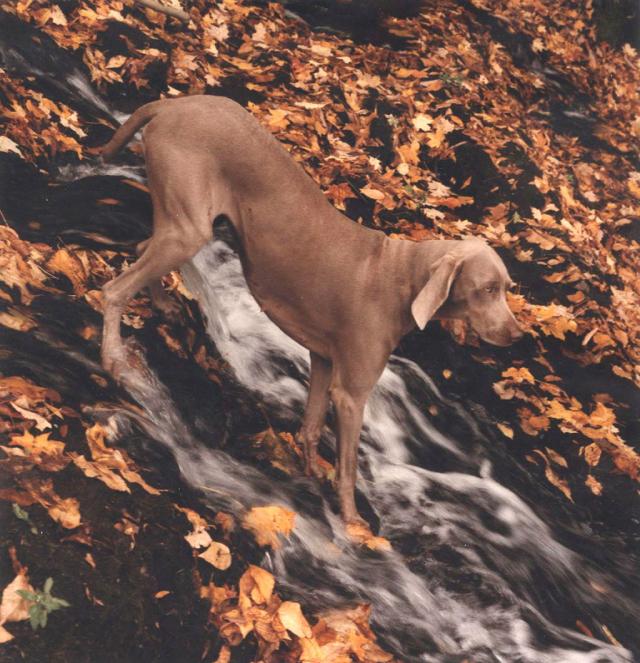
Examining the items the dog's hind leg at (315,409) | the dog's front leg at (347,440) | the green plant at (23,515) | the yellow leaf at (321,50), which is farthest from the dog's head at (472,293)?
the yellow leaf at (321,50)

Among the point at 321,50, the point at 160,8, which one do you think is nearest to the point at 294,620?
the point at 160,8

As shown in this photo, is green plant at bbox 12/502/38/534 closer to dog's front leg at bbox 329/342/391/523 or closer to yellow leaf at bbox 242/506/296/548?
yellow leaf at bbox 242/506/296/548

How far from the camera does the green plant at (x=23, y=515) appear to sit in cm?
270

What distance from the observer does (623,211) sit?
6.12 m

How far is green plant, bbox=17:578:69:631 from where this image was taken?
2.53 m

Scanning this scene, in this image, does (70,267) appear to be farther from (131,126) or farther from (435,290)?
(435,290)

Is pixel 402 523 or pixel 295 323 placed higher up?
pixel 295 323

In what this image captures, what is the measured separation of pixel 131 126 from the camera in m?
3.79

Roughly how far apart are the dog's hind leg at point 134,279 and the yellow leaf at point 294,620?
1211 millimetres

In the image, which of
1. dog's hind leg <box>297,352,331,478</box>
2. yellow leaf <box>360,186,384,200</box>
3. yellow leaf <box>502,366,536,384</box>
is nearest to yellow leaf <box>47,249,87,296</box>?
dog's hind leg <box>297,352,331,478</box>

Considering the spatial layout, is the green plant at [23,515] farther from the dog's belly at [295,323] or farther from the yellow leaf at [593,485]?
the yellow leaf at [593,485]

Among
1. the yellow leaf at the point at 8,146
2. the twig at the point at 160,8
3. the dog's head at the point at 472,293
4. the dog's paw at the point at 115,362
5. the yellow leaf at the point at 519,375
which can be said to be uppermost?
the twig at the point at 160,8

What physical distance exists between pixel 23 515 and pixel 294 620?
1.12 metres

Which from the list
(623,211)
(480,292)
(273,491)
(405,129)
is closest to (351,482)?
(273,491)
